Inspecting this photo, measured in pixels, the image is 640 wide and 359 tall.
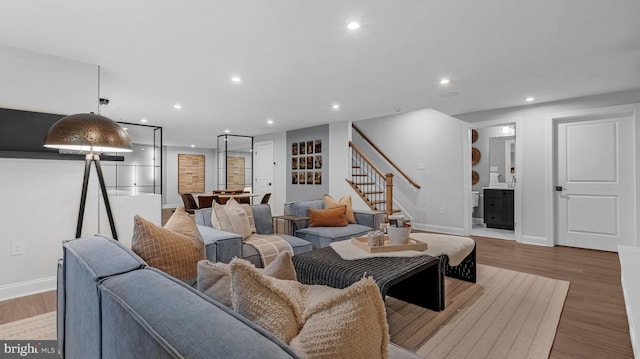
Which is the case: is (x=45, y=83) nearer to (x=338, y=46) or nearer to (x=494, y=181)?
(x=338, y=46)

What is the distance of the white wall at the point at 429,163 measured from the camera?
5746 millimetres

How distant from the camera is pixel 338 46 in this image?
2777 mm

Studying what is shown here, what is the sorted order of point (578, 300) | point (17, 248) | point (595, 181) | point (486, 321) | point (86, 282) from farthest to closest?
point (595, 181), point (17, 248), point (578, 300), point (486, 321), point (86, 282)

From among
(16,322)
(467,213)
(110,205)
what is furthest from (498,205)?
(16,322)

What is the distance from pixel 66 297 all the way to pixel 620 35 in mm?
4318

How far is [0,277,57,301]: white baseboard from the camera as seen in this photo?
2779mm

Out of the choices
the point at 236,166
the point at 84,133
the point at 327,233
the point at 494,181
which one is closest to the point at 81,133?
the point at 84,133

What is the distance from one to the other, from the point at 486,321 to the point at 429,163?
166 inches

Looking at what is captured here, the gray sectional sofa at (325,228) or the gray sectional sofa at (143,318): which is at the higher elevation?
the gray sectional sofa at (143,318)

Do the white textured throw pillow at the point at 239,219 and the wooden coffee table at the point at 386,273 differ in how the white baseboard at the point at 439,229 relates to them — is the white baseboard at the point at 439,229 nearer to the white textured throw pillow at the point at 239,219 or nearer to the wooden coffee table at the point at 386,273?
the wooden coffee table at the point at 386,273

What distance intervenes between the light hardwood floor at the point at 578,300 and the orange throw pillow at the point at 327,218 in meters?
1.87

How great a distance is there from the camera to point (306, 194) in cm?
A: 746

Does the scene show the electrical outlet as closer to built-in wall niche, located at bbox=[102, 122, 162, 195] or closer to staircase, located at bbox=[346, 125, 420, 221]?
staircase, located at bbox=[346, 125, 420, 221]

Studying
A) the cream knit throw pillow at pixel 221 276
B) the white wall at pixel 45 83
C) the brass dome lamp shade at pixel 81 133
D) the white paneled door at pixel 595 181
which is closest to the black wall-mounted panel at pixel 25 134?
the white wall at pixel 45 83
